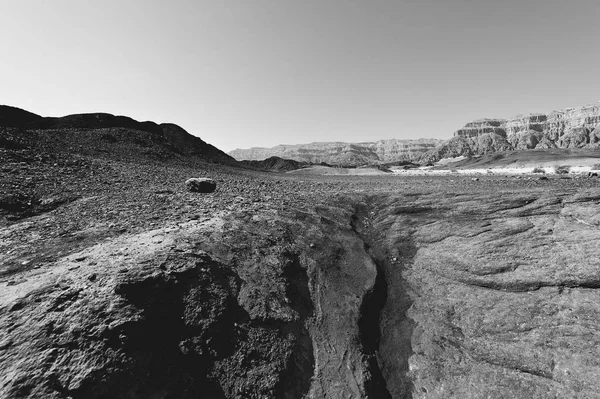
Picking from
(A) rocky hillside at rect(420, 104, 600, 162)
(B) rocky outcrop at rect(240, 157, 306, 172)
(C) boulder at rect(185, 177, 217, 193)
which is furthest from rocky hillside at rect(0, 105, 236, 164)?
(A) rocky hillside at rect(420, 104, 600, 162)

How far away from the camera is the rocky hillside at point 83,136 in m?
→ 16.0

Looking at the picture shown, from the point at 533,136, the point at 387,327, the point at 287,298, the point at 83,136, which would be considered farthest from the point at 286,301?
the point at 533,136

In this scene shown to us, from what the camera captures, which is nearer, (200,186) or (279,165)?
(200,186)

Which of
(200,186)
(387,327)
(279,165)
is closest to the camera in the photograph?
(387,327)

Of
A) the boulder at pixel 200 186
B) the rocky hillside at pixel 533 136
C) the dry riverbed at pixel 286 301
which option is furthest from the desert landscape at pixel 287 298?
the rocky hillside at pixel 533 136

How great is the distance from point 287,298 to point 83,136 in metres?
25.1

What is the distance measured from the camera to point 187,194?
37.3ft

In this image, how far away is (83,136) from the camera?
A: 22531 mm

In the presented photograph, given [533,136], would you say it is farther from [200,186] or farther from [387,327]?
[387,327]

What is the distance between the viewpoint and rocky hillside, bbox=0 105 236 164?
52.4ft

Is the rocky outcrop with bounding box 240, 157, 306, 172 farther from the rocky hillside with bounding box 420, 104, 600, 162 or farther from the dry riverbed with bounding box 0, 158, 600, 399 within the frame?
the rocky hillside with bounding box 420, 104, 600, 162

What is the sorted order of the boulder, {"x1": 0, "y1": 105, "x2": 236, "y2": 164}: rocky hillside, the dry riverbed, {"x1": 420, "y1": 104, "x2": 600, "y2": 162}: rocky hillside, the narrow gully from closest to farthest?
the dry riverbed < the narrow gully < the boulder < {"x1": 0, "y1": 105, "x2": 236, "y2": 164}: rocky hillside < {"x1": 420, "y1": 104, "x2": 600, "y2": 162}: rocky hillside

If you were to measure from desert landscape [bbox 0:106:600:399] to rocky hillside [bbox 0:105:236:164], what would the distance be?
7756mm

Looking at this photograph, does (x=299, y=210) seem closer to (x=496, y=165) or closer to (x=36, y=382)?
(x=36, y=382)
